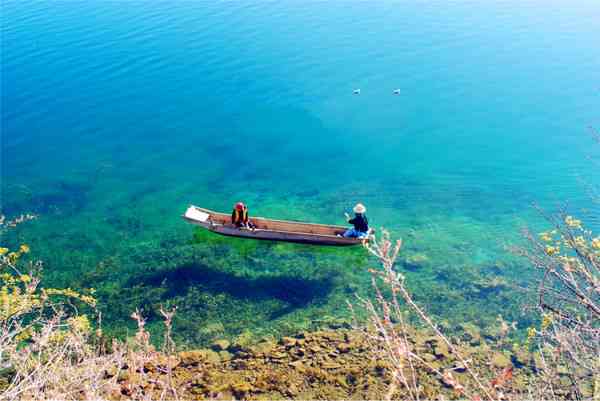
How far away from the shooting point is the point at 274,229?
14.6 metres

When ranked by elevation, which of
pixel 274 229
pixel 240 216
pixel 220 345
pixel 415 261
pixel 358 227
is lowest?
pixel 220 345

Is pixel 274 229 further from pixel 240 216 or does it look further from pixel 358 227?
pixel 358 227

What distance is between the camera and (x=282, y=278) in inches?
503

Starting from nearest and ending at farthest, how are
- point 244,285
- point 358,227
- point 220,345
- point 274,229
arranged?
point 220,345
point 244,285
point 358,227
point 274,229

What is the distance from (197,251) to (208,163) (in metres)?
5.59

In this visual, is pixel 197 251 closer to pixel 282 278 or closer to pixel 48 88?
pixel 282 278

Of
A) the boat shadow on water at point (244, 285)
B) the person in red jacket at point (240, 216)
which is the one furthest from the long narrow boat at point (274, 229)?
the boat shadow on water at point (244, 285)

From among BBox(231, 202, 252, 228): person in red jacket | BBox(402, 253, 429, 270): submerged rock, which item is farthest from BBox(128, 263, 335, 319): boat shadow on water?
BBox(402, 253, 429, 270): submerged rock

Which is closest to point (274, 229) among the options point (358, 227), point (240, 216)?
point (240, 216)

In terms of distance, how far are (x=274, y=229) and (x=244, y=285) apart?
258 cm

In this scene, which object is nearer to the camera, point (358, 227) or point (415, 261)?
point (415, 261)

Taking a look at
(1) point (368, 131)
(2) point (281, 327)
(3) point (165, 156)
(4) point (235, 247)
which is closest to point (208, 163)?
(3) point (165, 156)

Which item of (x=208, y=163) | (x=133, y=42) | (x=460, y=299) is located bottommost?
(x=460, y=299)

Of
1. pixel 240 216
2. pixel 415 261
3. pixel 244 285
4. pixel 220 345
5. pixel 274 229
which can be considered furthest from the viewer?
pixel 274 229
